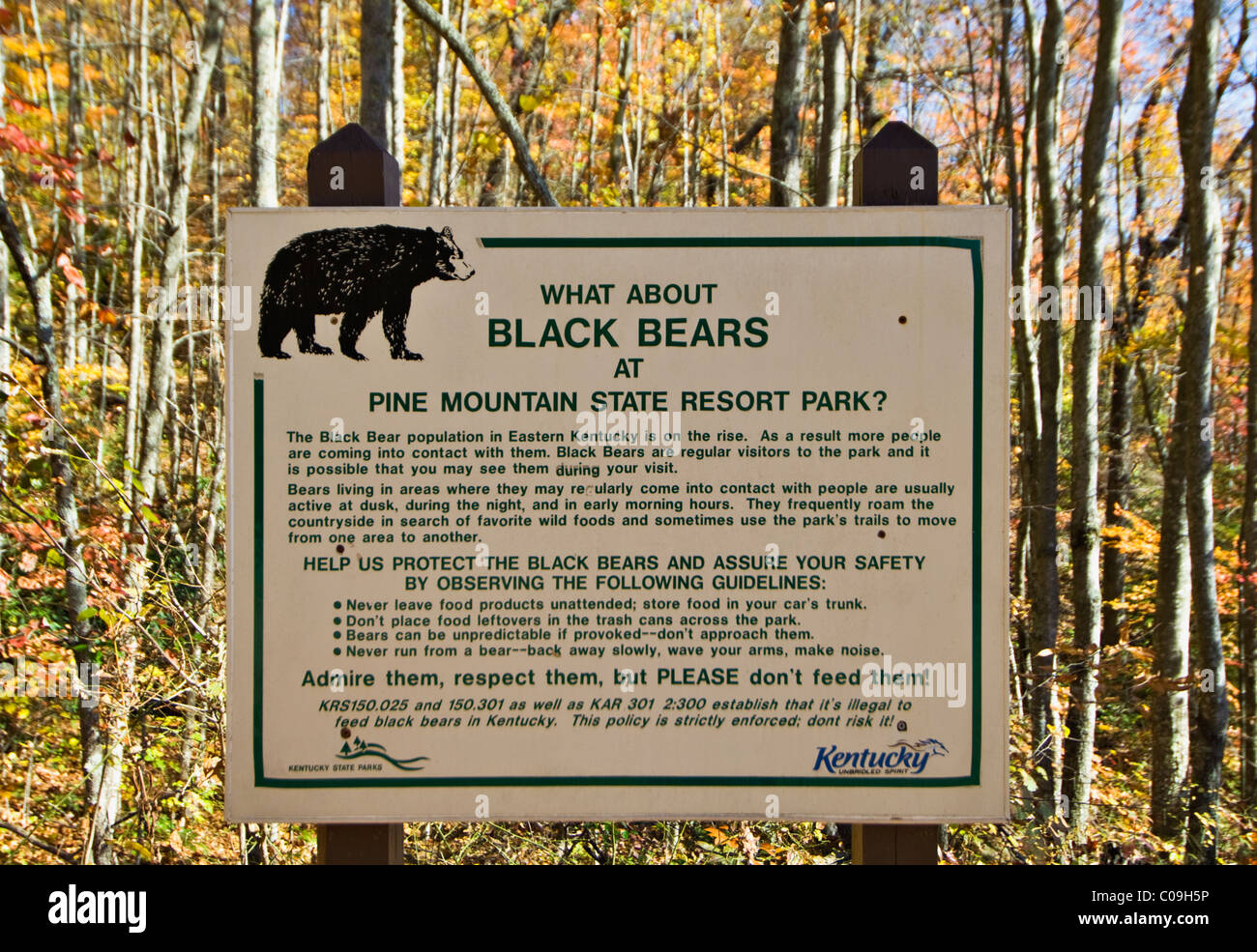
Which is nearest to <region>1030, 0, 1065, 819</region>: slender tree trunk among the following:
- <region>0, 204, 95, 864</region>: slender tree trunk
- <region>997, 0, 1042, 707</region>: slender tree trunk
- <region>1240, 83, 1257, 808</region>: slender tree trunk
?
<region>997, 0, 1042, 707</region>: slender tree trunk

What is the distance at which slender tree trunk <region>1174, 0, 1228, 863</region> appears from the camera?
6.87m

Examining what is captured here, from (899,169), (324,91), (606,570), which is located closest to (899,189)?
(899,169)

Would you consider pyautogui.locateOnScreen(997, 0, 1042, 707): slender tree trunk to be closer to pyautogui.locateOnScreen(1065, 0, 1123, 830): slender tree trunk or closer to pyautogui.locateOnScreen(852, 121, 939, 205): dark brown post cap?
pyautogui.locateOnScreen(1065, 0, 1123, 830): slender tree trunk

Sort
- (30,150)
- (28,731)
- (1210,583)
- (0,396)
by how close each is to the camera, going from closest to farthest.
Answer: (0,396)
(30,150)
(28,731)
(1210,583)

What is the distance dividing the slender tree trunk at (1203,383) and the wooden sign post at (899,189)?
5900mm

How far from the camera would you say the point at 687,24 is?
1461cm

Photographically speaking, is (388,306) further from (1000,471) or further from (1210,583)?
(1210,583)

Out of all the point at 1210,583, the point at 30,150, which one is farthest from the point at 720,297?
the point at 1210,583

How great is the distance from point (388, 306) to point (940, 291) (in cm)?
148

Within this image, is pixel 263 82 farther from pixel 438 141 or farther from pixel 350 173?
pixel 350 173

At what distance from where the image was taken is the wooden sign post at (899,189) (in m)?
2.30

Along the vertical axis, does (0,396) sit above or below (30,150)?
below

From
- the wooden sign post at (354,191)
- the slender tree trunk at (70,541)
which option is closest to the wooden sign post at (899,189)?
the wooden sign post at (354,191)

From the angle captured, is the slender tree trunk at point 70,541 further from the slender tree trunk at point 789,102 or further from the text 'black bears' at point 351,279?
the slender tree trunk at point 789,102
